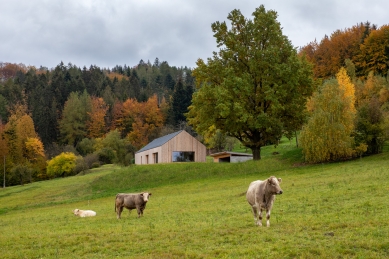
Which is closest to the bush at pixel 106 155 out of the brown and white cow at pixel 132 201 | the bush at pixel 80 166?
the bush at pixel 80 166

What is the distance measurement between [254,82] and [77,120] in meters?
73.9

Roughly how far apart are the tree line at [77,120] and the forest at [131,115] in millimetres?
237

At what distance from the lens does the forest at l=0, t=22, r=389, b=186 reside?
1592 inches

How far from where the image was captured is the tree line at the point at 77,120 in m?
84.2

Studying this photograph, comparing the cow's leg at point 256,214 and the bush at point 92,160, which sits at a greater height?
the bush at point 92,160

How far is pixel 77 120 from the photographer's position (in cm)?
10631

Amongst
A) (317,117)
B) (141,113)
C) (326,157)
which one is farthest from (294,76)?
(141,113)

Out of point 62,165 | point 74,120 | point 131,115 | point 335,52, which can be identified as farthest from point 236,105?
point 74,120

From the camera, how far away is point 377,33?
8462 cm

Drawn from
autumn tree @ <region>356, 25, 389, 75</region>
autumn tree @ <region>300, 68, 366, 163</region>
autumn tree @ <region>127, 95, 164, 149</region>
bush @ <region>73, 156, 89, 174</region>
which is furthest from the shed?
autumn tree @ <region>356, 25, 389, 75</region>

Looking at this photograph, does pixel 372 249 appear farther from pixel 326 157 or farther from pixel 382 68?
pixel 382 68

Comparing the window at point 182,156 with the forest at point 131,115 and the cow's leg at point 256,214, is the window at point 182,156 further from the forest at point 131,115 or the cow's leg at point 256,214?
the cow's leg at point 256,214

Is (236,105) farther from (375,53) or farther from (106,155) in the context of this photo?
(375,53)

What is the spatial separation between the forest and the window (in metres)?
6.89
